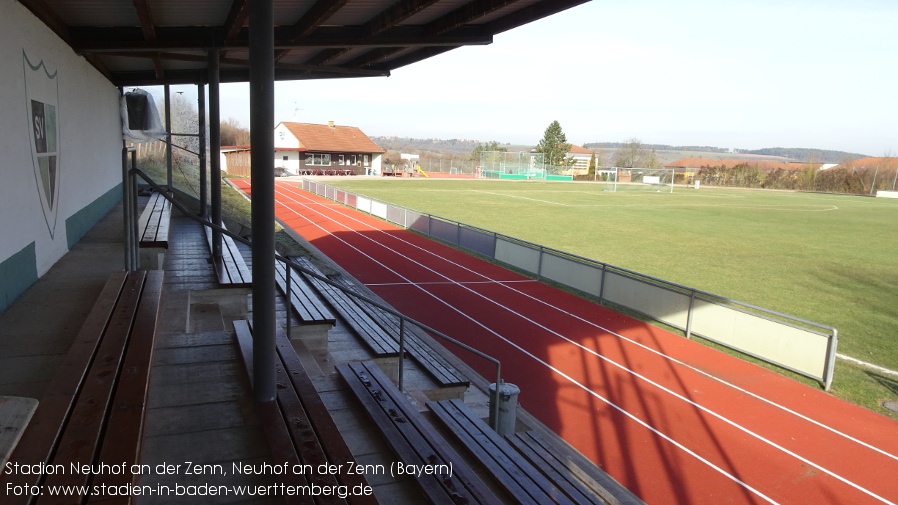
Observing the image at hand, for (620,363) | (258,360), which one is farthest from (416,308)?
(258,360)

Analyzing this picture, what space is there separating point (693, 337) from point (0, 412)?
11.6m

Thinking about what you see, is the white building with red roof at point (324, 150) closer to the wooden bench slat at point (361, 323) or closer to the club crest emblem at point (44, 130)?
the wooden bench slat at point (361, 323)

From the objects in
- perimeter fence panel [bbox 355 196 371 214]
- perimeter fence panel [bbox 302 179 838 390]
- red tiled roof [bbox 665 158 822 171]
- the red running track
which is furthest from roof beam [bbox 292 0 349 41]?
red tiled roof [bbox 665 158 822 171]

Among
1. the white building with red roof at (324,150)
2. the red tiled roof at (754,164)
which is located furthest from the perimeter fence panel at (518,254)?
the red tiled roof at (754,164)

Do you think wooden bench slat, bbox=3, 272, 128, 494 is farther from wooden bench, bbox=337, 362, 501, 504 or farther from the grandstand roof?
the grandstand roof

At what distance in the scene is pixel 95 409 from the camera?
3.24m

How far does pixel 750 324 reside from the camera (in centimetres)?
1101

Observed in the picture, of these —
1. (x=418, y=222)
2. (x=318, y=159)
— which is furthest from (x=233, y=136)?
(x=418, y=222)

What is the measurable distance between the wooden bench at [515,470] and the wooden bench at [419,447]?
834 millimetres

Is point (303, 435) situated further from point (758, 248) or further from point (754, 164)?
point (754, 164)

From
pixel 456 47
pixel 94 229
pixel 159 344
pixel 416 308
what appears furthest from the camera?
pixel 416 308

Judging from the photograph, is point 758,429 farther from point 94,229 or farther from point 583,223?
point 583,223

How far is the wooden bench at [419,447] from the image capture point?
349cm

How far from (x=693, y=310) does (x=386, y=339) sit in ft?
22.6
